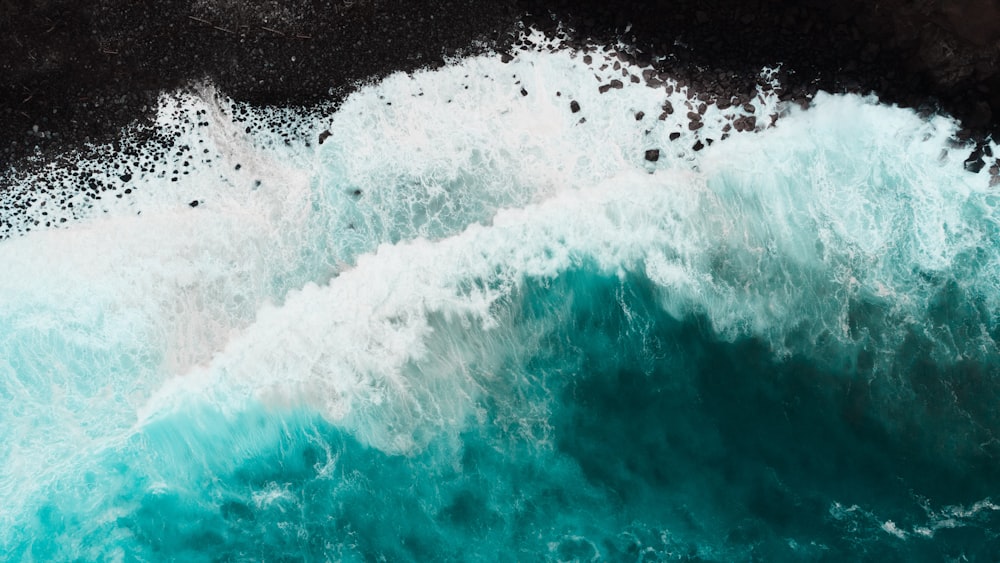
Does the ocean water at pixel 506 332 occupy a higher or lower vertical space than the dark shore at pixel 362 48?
lower

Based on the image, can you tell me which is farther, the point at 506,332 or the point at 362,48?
the point at 506,332

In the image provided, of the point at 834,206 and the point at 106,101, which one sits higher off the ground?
the point at 106,101

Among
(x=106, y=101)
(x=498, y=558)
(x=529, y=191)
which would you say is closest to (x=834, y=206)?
(x=529, y=191)

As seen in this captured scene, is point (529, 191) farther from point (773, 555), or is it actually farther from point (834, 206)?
point (773, 555)

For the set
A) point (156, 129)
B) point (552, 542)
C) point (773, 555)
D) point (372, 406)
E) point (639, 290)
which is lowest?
point (773, 555)
